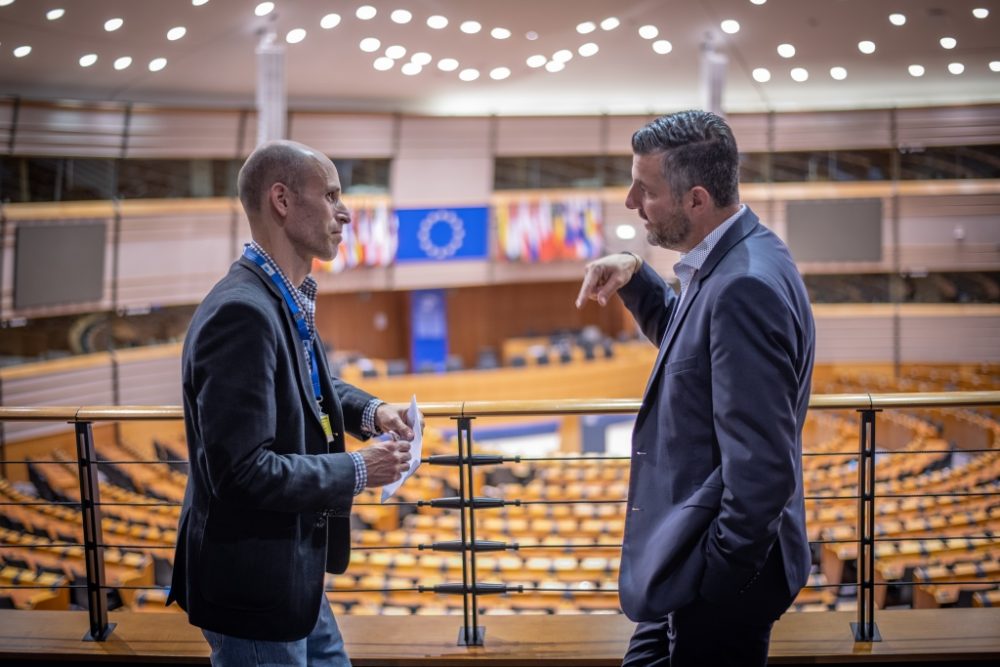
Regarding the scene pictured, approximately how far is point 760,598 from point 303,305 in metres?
1.16

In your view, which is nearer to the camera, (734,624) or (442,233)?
(734,624)

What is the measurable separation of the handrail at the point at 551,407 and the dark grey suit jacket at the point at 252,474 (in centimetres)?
82

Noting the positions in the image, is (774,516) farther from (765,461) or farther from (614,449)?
(614,449)

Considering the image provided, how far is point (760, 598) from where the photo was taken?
1.86 metres

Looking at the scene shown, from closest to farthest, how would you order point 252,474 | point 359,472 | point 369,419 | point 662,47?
point 252,474 < point 359,472 < point 369,419 < point 662,47

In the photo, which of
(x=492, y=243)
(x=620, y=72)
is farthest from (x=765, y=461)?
(x=492, y=243)

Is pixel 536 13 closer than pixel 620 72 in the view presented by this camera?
Yes

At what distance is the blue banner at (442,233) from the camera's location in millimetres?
15664

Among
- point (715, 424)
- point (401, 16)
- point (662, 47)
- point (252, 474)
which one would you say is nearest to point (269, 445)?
point (252, 474)

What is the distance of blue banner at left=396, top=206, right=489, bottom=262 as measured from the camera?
15664 mm

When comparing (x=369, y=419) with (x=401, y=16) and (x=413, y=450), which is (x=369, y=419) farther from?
(x=401, y=16)

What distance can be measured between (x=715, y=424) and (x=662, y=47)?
11.1 metres

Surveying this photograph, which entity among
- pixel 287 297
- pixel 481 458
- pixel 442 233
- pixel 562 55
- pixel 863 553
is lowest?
pixel 863 553

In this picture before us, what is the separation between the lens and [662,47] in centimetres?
1198
